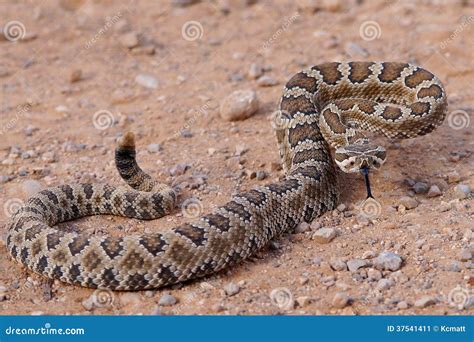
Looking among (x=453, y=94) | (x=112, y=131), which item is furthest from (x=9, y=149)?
(x=453, y=94)

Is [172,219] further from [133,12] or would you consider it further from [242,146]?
[133,12]

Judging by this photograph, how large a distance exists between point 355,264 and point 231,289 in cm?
120

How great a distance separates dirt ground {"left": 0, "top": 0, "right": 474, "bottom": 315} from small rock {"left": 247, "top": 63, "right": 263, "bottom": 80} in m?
0.03

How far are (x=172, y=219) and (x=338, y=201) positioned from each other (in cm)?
189

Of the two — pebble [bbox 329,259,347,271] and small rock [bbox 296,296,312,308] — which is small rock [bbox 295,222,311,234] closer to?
pebble [bbox 329,259,347,271]

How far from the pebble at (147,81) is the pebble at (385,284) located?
20.0 ft

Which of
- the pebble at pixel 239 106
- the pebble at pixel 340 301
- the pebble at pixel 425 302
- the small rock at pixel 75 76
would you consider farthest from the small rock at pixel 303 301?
the small rock at pixel 75 76

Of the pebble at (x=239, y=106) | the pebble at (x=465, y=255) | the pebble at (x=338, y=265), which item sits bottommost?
the pebble at (x=338, y=265)

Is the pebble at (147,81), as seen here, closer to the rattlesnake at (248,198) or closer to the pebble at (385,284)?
the rattlesnake at (248,198)

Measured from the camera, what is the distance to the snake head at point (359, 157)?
7836 millimetres

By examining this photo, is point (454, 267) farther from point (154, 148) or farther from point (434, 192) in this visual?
point (154, 148)

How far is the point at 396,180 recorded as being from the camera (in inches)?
347

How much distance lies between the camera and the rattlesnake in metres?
7.23

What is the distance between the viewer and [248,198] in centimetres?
792
